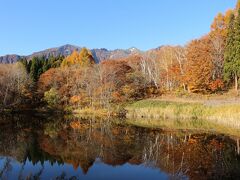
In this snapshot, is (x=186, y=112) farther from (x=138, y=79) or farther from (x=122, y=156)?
(x=122, y=156)

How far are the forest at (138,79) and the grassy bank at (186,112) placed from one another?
4.13 meters

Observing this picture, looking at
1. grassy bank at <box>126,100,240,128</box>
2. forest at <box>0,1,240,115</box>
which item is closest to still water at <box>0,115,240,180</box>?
grassy bank at <box>126,100,240,128</box>

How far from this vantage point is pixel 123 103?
45.0 metres

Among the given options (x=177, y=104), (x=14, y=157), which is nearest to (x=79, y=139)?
(x=14, y=157)

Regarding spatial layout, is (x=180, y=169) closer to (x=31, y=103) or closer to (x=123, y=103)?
(x=123, y=103)

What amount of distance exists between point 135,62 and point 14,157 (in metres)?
51.5

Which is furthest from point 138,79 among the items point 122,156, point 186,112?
point 122,156

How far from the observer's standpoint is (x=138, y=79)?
167 ft

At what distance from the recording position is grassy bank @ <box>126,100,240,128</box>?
28.0m

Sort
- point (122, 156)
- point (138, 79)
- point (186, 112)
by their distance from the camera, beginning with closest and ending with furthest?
point (122, 156) → point (186, 112) → point (138, 79)

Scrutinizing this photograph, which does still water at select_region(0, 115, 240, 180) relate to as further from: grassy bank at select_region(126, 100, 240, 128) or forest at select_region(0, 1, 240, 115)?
forest at select_region(0, 1, 240, 115)

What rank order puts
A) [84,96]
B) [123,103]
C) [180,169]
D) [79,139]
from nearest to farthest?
[180,169] → [79,139] → [123,103] → [84,96]

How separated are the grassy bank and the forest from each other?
162 inches

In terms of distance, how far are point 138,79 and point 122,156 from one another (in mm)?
35537
